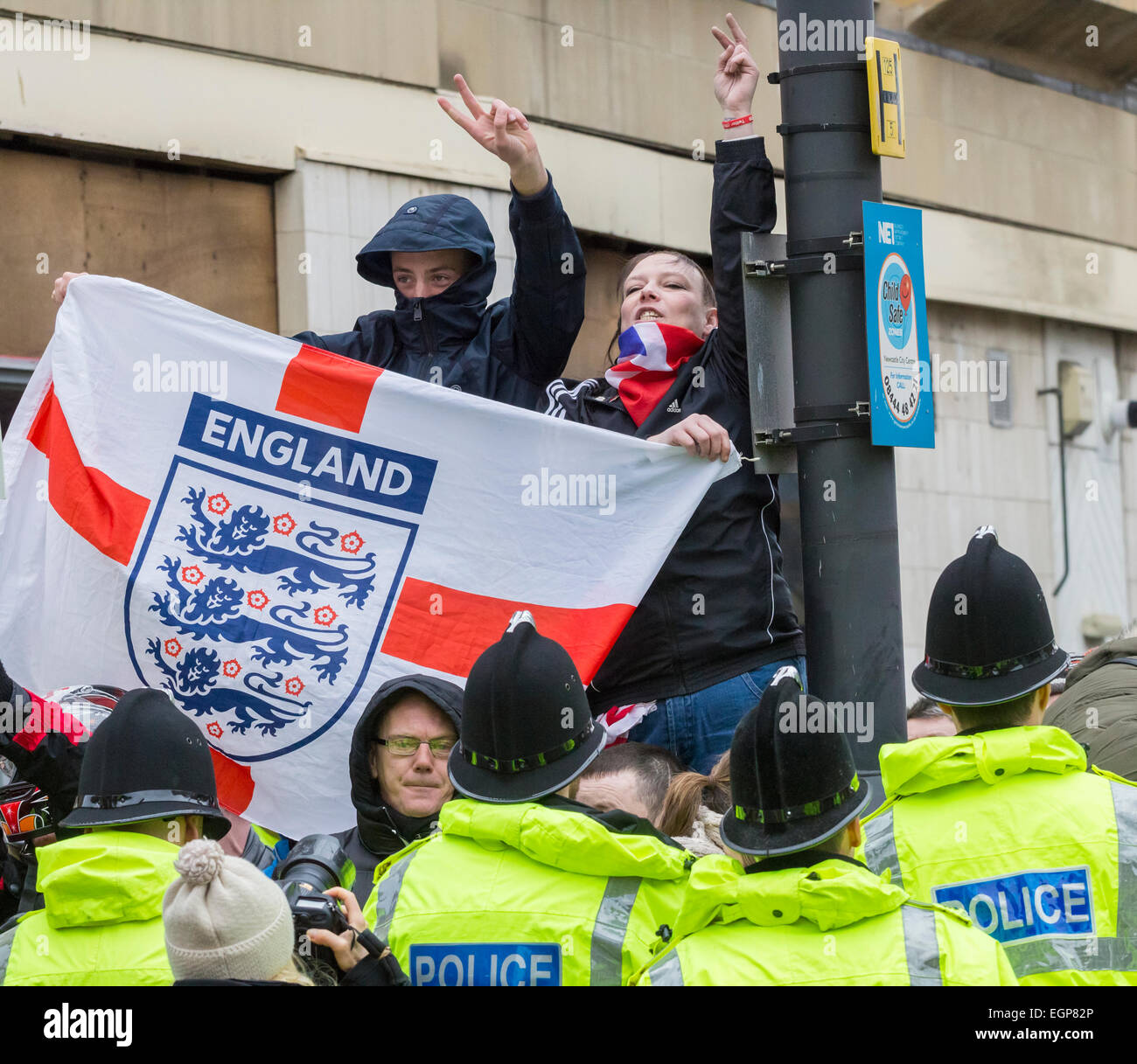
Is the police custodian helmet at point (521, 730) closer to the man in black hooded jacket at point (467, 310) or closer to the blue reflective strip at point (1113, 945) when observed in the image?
the blue reflective strip at point (1113, 945)

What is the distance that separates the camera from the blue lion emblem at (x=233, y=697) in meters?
4.50

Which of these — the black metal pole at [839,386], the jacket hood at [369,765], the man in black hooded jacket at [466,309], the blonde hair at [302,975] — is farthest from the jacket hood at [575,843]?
the man in black hooded jacket at [466,309]

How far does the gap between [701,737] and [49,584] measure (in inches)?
69.1

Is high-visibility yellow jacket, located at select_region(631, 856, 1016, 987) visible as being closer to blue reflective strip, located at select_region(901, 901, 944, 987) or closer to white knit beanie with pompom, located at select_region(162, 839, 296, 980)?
blue reflective strip, located at select_region(901, 901, 944, 987)

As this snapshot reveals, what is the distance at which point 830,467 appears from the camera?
4.02 meters

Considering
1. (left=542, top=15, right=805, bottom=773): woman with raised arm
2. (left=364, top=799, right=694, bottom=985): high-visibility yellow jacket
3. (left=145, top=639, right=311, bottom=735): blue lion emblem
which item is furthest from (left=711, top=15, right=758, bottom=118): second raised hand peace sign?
(left=364, top=799, right=694, bottom=985): high-visibility yellow jacket

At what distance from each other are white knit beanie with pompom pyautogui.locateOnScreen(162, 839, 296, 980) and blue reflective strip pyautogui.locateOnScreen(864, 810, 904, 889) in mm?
1142

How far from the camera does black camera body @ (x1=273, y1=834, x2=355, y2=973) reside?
9.21 ft

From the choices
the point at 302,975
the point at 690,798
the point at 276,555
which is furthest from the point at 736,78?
the point at 302,975

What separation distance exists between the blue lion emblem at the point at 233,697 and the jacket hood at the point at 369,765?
0.35 metres

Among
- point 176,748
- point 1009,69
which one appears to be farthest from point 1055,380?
point 176,748

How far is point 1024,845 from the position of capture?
3.05 metres

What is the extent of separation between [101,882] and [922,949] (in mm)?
1378
